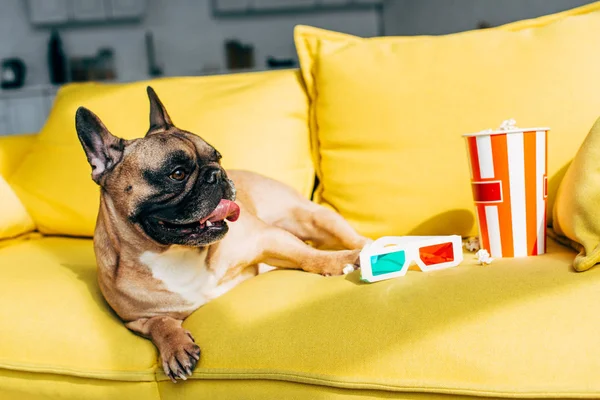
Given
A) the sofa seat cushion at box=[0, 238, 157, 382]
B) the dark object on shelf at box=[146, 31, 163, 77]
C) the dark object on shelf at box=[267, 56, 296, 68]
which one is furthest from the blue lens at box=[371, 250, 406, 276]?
the dark object on shelf at box=[146, 31, 163, 77]

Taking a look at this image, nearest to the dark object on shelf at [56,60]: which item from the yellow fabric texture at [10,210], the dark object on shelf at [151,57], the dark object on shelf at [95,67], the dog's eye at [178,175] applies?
the dark object on shelf at [95,67]

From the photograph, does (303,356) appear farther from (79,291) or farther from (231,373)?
(79,291)

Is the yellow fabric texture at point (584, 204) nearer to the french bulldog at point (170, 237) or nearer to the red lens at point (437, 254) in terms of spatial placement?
the red lens at point (437, 254)

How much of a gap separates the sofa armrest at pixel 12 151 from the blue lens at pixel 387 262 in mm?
1450

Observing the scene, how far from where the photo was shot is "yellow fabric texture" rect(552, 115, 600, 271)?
39.8 inches

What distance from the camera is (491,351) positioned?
2.83 feet

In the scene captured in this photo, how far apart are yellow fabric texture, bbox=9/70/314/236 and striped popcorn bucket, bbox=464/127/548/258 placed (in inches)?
24.3

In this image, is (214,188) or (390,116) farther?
(390,116)

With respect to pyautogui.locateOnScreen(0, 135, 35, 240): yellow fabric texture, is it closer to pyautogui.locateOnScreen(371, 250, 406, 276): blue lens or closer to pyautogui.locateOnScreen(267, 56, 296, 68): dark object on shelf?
pyautogui.locateOnScreen(371, 250, 406, 276): blue lens

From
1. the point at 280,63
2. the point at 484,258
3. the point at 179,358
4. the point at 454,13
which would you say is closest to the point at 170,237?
the point at 179,358

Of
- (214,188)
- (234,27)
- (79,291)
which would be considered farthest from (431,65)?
(234,27)

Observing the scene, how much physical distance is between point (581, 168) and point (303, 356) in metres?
0.68

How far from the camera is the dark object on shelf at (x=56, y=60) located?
450 centimetres

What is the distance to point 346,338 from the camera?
3.11 feet
